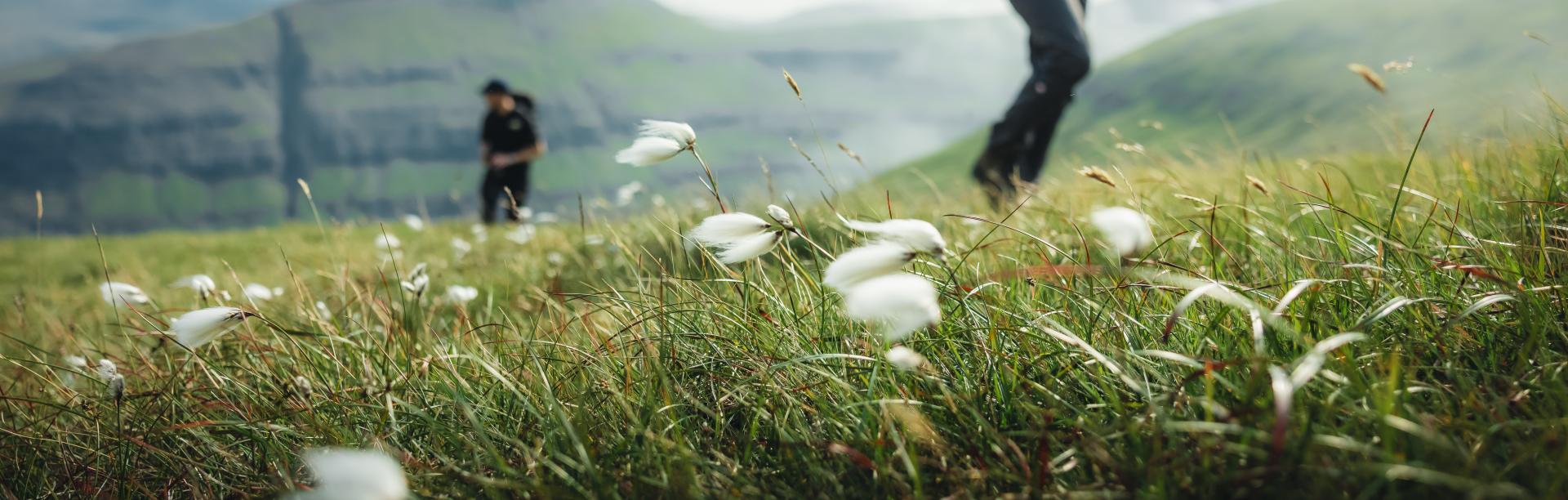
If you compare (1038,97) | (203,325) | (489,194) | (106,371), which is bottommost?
(489,194)

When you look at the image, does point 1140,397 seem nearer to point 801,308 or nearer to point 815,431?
point 815,431

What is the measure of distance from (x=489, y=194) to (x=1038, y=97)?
807cm

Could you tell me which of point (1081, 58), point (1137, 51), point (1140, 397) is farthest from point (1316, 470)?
point (1137, 51)

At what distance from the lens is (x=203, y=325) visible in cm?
146

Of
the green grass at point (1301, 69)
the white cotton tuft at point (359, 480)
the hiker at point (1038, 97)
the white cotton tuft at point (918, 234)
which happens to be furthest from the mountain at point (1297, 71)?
the white cotton tuft at point (359, 480)

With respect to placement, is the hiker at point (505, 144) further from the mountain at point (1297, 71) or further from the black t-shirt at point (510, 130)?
the mountain at point (1297, 71)

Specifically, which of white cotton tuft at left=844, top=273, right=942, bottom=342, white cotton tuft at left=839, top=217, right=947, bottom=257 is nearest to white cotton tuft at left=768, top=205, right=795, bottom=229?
white cotton tuft at left=839, top=217, right=947, bottom=257

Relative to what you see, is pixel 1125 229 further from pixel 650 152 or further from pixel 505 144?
pixel 505 144

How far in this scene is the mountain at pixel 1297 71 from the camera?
112 ft

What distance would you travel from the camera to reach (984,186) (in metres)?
5.24

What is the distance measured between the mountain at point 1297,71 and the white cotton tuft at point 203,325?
25.8m

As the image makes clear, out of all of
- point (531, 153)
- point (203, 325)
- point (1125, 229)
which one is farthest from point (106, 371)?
point (531, 153)

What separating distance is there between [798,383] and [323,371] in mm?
1395

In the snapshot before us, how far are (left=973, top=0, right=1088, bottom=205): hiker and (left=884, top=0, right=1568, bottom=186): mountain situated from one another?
70.4ft
